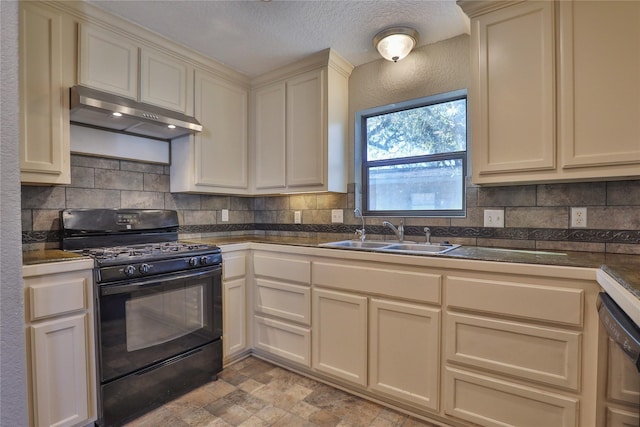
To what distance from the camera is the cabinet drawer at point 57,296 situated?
58.9 inches

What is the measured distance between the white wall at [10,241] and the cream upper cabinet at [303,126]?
1.88 meters

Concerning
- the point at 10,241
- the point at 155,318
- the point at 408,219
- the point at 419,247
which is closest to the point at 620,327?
the point at 419,247

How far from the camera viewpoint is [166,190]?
266cm

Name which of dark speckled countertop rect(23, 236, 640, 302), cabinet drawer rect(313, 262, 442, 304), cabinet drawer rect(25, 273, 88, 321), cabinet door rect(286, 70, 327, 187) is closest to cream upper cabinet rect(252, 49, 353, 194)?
cabinet door rect(286, 70, 327, 187)

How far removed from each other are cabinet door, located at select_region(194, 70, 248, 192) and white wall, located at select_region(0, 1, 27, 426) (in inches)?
65.4

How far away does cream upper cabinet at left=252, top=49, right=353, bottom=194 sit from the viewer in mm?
2553

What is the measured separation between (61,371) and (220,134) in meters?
1.91

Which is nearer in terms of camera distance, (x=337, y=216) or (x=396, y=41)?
(x=396, y=41)

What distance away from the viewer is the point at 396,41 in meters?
2.20

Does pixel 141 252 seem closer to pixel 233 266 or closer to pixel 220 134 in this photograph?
pixel 233 266

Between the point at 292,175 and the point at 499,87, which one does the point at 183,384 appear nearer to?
the point at 292,175

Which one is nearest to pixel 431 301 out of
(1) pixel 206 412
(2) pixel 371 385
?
(2) pixel 371 385

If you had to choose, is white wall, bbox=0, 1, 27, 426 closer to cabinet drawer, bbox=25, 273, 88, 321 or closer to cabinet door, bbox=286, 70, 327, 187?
cabinet drawer, bbox=25, 273, 88, 321

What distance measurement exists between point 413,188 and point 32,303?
2.41 m
